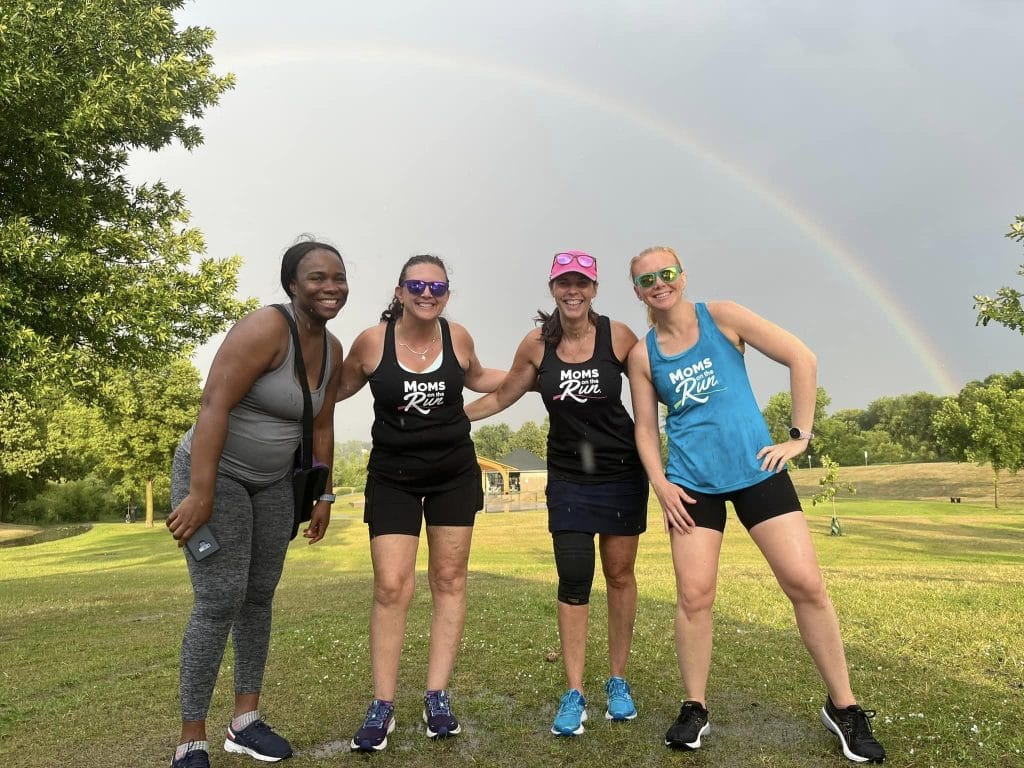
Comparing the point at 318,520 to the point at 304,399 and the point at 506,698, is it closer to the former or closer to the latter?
the point at 304,399

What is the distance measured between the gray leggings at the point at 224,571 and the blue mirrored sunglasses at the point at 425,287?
1.39 meters

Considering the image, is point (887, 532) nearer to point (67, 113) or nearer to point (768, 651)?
point (768, 651)

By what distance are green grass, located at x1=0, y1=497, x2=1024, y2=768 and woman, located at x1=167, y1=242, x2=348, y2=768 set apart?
38 cm

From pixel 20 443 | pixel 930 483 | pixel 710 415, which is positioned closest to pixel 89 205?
pixel 710 415

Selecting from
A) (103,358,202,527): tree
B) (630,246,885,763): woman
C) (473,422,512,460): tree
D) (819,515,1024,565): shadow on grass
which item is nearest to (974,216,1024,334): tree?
(819,515,1024,565): shadow on grass

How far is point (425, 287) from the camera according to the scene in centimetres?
421

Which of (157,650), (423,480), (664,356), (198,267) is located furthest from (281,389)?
(198,267)

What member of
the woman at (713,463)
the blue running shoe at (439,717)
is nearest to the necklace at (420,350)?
the woman at (713,463)

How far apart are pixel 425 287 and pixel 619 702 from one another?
2.84 metres

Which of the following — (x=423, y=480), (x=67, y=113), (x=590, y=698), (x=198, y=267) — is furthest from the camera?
(x=198, y=267)

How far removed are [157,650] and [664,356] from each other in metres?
5.71

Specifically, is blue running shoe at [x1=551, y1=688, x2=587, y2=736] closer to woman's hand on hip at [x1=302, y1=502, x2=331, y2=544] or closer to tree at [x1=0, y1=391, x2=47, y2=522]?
woman's hand on hip at [x1=302, y1=502, x2=331, y2=544]

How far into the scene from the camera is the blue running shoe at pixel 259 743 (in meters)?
3.63

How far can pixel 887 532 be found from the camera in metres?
29.5
